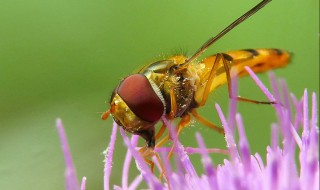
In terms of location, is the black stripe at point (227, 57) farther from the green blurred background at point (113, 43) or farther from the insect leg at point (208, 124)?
the green blurred background at point (113, 43)

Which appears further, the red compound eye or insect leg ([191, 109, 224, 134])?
insect leg ([191, 109, 224, 134])

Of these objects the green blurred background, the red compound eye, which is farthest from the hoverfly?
the green blurred background

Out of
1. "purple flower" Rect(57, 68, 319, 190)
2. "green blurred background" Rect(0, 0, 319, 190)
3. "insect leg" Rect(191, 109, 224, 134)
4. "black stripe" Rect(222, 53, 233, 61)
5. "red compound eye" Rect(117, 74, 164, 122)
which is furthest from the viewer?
"green blurred background" Rect(0, 0, 319, 190)

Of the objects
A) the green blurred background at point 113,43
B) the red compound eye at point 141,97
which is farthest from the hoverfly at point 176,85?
the green blurred background at point 113,43

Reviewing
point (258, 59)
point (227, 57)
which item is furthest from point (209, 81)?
point (258, 59)

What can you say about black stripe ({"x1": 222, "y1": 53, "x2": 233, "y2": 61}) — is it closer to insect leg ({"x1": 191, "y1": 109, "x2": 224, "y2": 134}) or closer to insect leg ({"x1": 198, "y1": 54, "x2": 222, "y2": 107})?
insect leg ({"x1": 198, "y1": 54, "x2": 222, "y2": 107})

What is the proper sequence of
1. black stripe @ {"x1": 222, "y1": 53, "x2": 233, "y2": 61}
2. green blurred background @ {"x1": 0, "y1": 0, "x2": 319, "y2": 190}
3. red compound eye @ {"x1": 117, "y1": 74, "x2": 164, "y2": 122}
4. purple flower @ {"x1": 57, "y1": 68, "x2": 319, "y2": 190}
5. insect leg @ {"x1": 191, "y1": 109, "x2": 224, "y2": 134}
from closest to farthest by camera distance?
purple flower @ {"x1": 57, "y1": 68, "x2": 319, "y2": 190}, red compound eye @ {"x1": 117, "y1": 74, "x2": 164, "y2": 122}, insect leg @ {"x1": 191, "y1": 109, "x2": 224, "y2": 134}, black stripe @ {"x1": 222, "y1": 53, "x2": 233, "y2": 61}, green blurred background @ {"x1": 0, "y1": 0, "x2": 319, "y2": 190}

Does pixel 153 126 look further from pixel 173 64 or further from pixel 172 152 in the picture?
pixel 173 64
